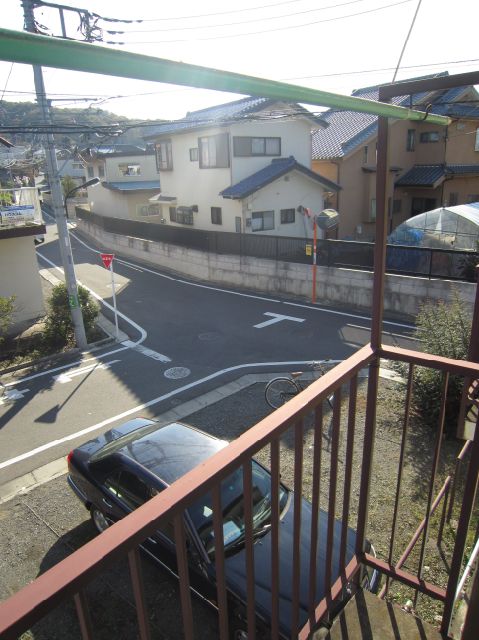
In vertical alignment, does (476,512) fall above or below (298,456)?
below

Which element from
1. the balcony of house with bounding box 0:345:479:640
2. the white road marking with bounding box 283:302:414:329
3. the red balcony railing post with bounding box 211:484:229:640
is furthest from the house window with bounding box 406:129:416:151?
the red balcony railing post with bounding box 211:484:229:640

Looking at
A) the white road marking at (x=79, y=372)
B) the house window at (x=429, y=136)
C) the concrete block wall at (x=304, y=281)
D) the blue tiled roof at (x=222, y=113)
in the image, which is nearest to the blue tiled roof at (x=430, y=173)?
the house window at (x=429, y=136)

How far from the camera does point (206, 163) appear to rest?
22.9 m

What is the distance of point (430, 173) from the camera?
23516 millimetres

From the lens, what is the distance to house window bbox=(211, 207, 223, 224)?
2269 cm

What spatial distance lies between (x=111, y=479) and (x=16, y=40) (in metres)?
5.17

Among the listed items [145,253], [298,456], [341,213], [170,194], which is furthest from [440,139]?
[298,456]

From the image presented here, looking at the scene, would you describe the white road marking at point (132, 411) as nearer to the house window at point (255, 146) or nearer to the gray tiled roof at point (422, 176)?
the house window at point (255, 146)

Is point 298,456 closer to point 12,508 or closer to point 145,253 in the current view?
point 12,508

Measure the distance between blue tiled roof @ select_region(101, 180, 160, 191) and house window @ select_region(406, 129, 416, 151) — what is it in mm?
17860

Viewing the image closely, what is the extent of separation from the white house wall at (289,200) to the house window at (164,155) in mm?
7414

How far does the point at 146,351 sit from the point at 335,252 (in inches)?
289

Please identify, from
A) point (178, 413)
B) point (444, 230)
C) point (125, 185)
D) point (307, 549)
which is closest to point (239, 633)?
point (307, 549)

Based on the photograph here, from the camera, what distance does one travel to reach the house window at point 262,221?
70.2ft
